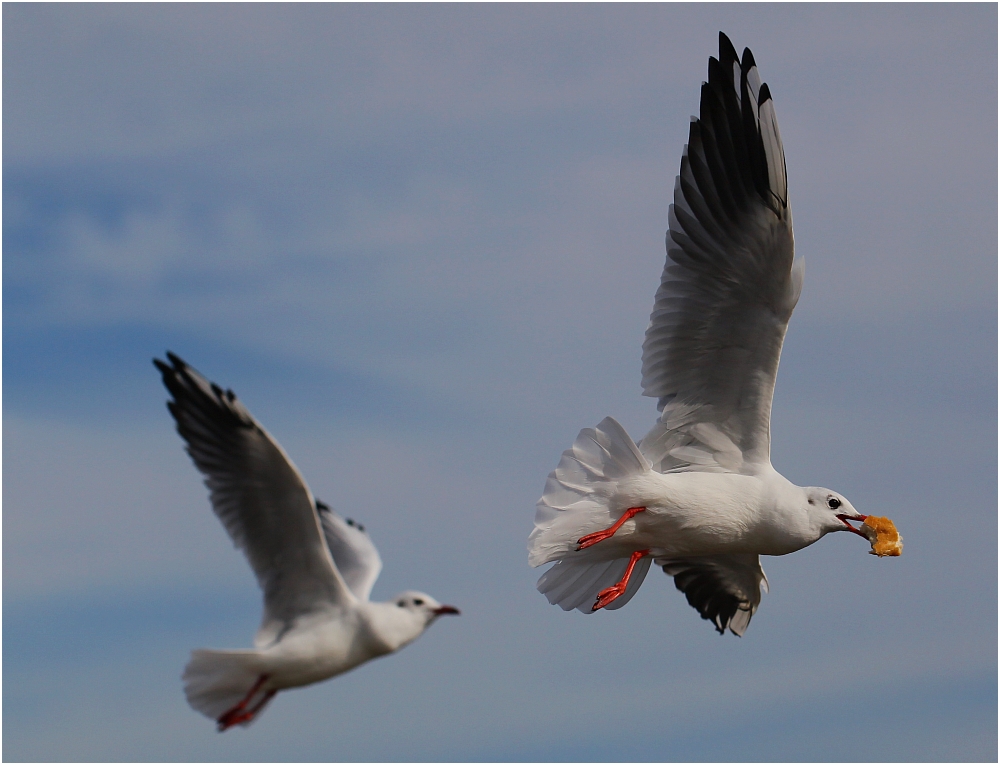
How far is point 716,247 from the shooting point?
7.44 metres

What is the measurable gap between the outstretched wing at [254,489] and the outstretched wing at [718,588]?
8.77 feet

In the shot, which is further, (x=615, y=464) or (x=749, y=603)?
(x=749, y=603)

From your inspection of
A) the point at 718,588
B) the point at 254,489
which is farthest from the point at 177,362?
the point at 718,588

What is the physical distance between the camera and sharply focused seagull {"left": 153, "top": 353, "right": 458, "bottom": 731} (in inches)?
352

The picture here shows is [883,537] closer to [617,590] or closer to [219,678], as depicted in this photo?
[617,590]

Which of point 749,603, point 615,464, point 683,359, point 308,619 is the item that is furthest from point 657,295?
point 308,619

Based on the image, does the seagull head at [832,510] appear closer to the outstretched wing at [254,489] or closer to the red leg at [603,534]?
the red leg at [603,534]

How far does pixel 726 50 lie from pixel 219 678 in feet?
19.6

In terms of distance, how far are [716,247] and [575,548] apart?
6.65 ft

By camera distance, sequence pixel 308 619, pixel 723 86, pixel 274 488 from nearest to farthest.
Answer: pixel 723 86 → pixel 274 488 → pixel 308 619

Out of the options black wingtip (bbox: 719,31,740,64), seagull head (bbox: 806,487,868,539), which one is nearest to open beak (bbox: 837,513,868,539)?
seagull head (bbox: 806,487,868,539)

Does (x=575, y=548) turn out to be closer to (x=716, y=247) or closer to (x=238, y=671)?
(x=716, y=247)

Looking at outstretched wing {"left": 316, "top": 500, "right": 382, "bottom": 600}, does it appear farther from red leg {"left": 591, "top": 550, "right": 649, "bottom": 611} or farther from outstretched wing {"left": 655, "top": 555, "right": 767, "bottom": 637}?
red leg {"left": 591, "top": 550, "right": 649, "bottom": 611}

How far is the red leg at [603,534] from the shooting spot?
747 centimetres
